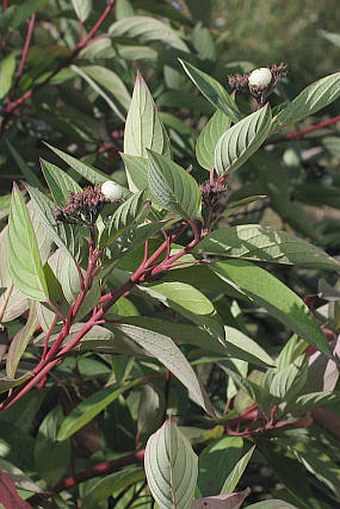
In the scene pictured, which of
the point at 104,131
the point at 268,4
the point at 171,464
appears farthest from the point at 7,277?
the point at 268,4

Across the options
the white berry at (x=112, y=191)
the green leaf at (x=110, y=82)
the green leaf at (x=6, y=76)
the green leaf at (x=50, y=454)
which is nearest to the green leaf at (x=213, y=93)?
the white berry at (x=112, y=191)

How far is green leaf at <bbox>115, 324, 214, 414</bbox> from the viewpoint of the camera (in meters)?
0.75

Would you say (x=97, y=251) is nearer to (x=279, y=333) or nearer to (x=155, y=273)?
(x=155, y=273)

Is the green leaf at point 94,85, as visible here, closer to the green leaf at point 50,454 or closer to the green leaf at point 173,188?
the green leaf at point 50,454

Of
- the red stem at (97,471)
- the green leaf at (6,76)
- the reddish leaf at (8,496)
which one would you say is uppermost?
the green leaf at (6,76)

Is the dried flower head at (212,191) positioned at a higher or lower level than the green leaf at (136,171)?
lower

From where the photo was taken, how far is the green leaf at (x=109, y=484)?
938mm

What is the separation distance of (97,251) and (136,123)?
0.49ft

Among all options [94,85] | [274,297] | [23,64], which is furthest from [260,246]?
[23,64]

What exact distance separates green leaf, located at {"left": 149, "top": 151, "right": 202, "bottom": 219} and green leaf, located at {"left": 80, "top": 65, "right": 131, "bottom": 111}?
67 centimetres

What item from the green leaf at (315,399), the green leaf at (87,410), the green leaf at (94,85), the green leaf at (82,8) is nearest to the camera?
the green leaf at (315,399)

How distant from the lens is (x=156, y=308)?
134 cm

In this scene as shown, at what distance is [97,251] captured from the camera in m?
0.72

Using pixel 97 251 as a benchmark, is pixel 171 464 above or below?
below
